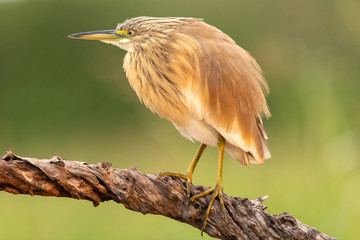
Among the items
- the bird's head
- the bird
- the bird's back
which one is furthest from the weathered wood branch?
the bird's head

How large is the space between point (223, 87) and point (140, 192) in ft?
1.46

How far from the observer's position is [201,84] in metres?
1.87

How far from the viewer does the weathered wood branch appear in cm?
153

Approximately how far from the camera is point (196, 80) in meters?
1.87

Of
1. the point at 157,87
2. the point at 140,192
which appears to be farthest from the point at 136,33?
the point at 140,192

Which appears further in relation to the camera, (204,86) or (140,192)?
(204,86)

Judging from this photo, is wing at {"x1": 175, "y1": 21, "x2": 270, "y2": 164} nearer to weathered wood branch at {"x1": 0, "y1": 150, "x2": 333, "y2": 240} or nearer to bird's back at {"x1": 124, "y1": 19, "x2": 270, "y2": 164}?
bird's back at {"x1": 124, "y1": 19, "x2": 270, "y2": 164}

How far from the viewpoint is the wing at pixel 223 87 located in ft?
6.12

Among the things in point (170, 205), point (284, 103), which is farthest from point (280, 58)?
point (170, 205)

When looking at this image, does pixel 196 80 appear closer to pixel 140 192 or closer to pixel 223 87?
pixel 223 87

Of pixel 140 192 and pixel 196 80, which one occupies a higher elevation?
pixel 196 80

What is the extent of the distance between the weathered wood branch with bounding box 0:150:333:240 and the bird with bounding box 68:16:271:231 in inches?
1.4

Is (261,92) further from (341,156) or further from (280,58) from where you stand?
(280,58)

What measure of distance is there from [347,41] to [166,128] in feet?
6.76
